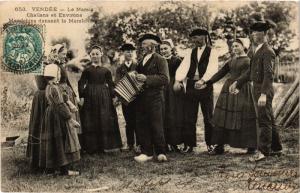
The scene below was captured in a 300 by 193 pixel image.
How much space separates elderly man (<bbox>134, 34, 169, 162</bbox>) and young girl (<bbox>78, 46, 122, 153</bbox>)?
0.40 m

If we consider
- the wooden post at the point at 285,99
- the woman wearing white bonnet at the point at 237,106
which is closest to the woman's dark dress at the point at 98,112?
the woman wearing white bonnet at the point at 237,106

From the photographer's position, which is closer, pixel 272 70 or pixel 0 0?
pixel 272 70

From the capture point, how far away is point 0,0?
23.2ft

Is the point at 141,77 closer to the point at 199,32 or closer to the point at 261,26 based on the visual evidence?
the point at 199,32

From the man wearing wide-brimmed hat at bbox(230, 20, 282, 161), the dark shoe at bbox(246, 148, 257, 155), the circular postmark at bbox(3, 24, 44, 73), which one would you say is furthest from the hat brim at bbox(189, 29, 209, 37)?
the circular postmark at bbox(3, 24, 44, 73)

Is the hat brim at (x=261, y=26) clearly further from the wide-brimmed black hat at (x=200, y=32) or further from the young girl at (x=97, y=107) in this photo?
the young girl at (x=97, y=107)

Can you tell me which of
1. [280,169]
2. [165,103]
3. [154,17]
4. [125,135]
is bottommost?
[280,169]

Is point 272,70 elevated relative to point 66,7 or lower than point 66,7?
lower

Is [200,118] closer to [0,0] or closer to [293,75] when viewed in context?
[293,75]

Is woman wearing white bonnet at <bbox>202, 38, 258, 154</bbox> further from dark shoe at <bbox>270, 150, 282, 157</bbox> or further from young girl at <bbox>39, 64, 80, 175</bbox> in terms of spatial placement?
young girl at <bbox>39, 64, 80, 175</bbox>

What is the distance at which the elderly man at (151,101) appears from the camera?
673 cm

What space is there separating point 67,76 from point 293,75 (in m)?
3.10

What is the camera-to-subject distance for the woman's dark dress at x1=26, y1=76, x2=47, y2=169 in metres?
6.76

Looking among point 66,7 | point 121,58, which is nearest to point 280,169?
point 121,58
